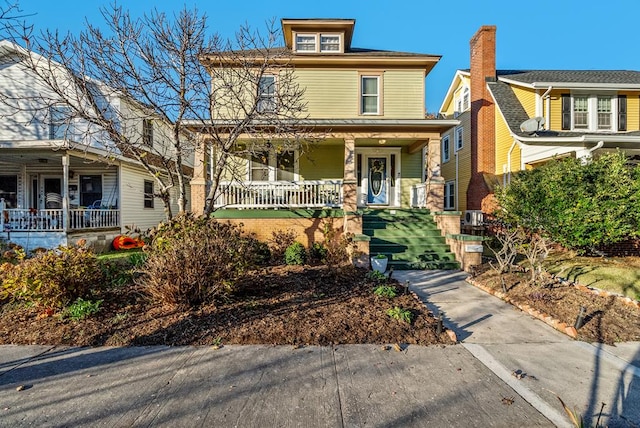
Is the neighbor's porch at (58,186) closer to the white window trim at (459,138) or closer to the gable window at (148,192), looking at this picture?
the gable window at (148,192)

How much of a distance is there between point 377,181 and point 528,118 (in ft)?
23.2

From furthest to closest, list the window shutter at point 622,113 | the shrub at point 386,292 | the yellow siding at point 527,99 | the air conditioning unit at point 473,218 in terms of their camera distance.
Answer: the yellow siding at point 527,99
the air conditioning unit at point 473,218
the window shutter at point 622,113
the shrub at point 386,292

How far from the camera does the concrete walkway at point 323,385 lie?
8.59 feet

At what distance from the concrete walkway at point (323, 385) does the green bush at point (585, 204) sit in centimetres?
435

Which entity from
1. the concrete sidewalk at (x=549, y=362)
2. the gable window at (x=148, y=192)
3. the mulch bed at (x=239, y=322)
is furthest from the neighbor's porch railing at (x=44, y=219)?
the concrete sidewalk at (x=549, y=362)

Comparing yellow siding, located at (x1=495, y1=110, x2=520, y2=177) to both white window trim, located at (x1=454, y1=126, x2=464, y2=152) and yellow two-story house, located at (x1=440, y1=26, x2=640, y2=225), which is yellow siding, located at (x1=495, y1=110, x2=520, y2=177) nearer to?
yellow two-story house, located at (x1=440, y1=26, x2=640, y2=225)

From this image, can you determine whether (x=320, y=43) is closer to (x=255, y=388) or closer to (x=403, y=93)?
(x=403, y=93)

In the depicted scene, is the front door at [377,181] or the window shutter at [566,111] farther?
the front door at [377,181]

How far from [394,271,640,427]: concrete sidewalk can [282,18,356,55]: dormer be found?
11.0m

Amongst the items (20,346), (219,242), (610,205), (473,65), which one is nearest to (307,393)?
(219,242)

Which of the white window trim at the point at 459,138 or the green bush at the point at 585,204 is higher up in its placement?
the white window trim at the point at 459,138

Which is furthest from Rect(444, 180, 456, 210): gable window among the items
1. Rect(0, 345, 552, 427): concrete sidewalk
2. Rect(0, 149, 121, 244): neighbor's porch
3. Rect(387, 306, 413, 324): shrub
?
Rect(0, 149, 121, 244): neighbor's porch

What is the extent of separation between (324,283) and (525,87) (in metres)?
13.5

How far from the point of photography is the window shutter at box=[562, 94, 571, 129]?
1297cm
